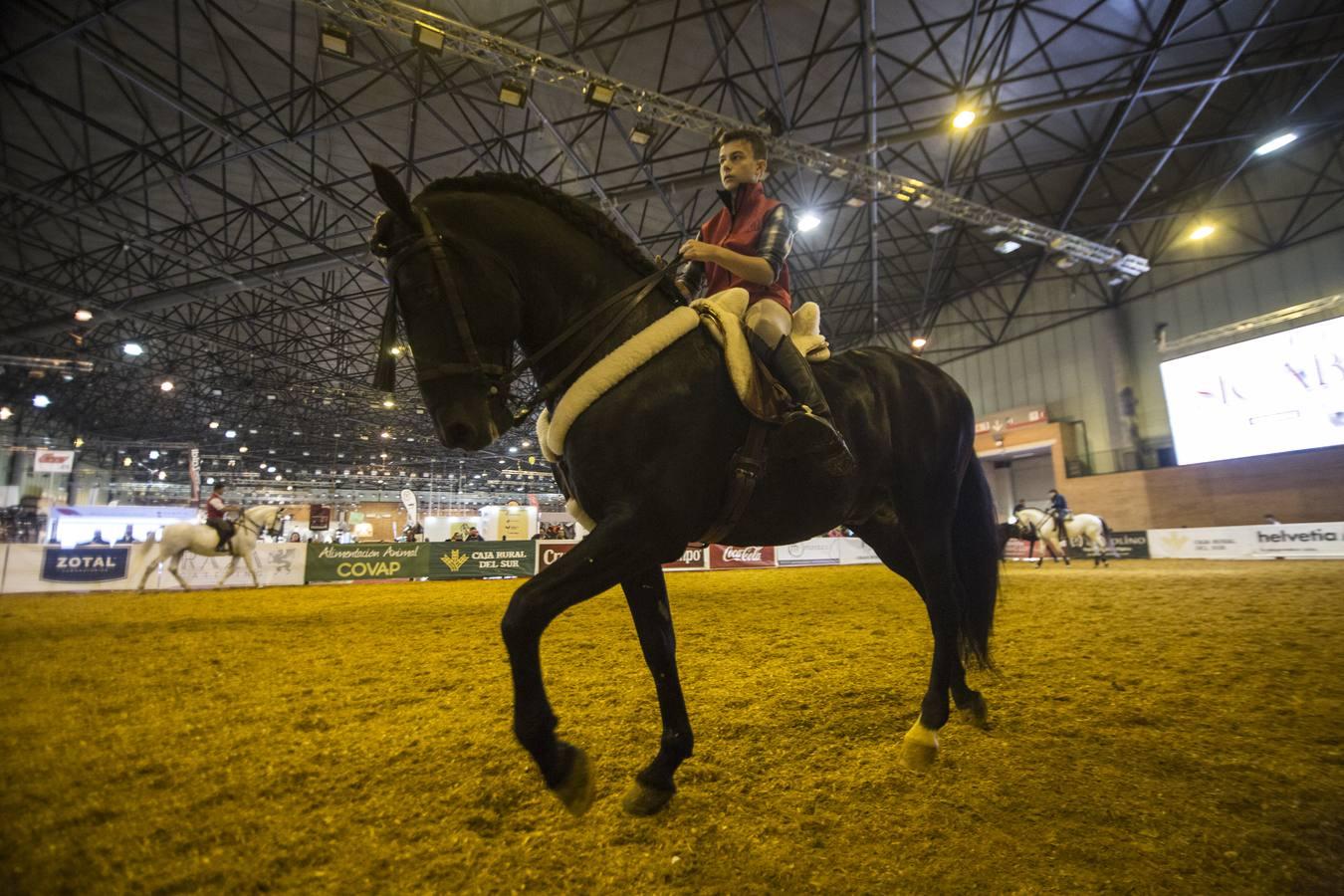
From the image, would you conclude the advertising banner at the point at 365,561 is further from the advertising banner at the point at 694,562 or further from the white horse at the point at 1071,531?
the white horse at the point at 1071,531

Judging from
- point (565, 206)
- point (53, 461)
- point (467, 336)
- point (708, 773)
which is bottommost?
point (708, 773)

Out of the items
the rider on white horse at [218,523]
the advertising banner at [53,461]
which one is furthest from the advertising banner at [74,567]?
the advertising banner at [53,461]

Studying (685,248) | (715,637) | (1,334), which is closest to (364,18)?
(685,248)

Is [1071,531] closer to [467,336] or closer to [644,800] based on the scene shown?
[644,800]

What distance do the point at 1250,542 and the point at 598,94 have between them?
21149 millimetres

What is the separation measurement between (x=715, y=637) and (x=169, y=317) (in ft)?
104

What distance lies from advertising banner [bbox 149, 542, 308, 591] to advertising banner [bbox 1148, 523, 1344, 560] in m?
26.7

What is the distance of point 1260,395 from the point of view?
16.6m

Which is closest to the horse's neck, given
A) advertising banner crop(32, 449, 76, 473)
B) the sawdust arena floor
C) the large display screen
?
the sawdust arena floor

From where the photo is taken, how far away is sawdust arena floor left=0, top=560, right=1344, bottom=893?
164cm

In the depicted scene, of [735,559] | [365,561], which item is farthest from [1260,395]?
[365,561]

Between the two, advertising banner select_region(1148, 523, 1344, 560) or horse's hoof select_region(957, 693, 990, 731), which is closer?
horse's hoof select_region(957, 693, 990, 731)

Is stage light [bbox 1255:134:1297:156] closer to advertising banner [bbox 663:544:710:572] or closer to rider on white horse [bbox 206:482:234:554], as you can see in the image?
advertising banner [bbox 663:544:710:572]

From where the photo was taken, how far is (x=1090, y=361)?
23.4 metres
